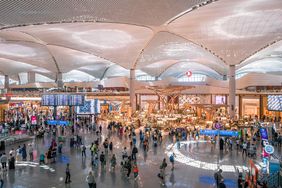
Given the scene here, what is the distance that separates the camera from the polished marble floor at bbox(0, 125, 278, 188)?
412 inches

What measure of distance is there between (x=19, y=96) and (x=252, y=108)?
29.1 meters

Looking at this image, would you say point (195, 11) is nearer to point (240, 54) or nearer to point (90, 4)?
point (90, 4)

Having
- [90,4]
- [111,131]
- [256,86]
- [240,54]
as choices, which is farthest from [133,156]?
[256,86]

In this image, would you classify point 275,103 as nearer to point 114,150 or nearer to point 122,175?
point 114,150

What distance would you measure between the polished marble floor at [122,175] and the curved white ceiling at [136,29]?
771 centimetres

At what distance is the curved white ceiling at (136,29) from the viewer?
543 inches

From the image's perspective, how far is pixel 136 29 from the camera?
1981cm

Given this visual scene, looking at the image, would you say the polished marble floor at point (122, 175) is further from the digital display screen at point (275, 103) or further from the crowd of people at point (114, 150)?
the digital display screen at point (275, 103)

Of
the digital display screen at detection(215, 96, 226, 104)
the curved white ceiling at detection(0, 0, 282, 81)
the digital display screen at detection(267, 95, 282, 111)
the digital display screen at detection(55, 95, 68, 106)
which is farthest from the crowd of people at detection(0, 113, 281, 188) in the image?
the digital display screen at detection(215, 96, 226, 104)

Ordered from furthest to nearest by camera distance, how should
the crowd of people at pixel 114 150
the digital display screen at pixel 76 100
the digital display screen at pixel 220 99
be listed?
Result: the digital display screen at pixel 220 99 → the digital display screen at pixel 76 100 → the crowd of people at pixel 114 150

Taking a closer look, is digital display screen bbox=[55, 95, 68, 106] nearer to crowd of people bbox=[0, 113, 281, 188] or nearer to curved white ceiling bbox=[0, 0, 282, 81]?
crowd of people bbox=[0, 113, 281, 188]

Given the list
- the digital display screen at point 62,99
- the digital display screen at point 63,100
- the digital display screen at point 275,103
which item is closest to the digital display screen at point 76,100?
the digital display screen at point 63,100

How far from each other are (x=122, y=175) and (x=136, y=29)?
38.2 feet

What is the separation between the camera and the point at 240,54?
25.5 metres
